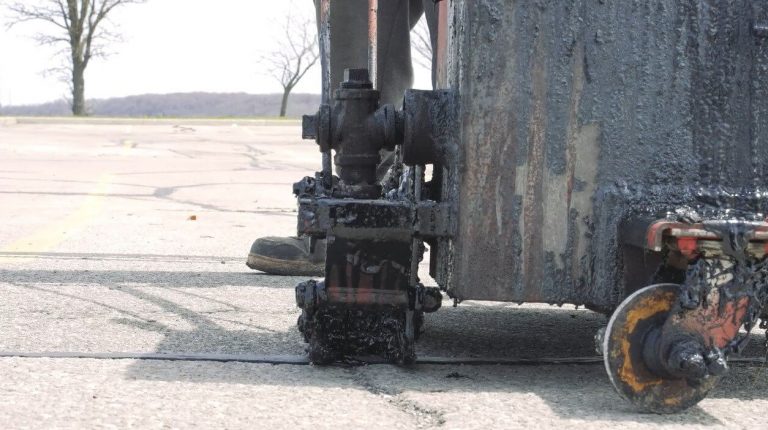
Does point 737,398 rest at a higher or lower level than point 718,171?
lower

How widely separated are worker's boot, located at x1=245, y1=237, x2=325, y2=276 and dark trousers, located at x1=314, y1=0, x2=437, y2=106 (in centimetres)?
78

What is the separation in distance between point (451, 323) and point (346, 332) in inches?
40.1

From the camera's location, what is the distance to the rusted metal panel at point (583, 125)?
301 centimetres

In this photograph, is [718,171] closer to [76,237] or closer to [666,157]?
[666,157]

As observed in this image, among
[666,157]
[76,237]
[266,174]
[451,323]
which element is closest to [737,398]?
[666,157]

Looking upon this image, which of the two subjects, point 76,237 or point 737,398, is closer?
point 737,398

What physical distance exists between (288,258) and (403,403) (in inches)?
103

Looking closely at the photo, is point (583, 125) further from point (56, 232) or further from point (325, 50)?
point (56, 232)

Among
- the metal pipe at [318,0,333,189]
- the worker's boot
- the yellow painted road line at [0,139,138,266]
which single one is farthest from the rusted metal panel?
the yellow painted road line at [0,139,138,266]

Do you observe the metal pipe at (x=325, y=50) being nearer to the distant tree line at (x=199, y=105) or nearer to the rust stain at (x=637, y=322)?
the rust stain at (x=637, y=322)

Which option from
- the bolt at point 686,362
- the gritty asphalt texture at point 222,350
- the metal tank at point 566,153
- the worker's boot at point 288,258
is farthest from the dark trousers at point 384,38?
the bolt at point 686,362

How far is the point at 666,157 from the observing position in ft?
10.1

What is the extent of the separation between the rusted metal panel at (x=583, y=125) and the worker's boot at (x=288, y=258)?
227cm

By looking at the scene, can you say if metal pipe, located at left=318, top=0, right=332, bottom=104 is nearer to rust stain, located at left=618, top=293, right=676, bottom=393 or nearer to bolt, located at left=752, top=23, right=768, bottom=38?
bolt, located at left=752, top=23, right=768, bottom=38
